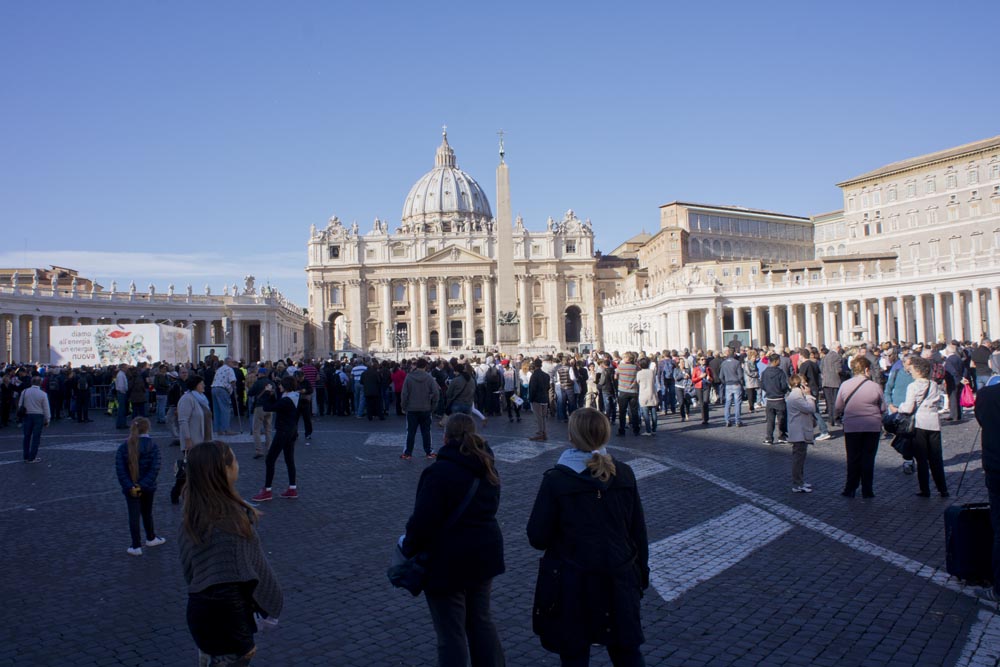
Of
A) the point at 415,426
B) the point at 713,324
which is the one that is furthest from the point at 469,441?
the point at 713,324

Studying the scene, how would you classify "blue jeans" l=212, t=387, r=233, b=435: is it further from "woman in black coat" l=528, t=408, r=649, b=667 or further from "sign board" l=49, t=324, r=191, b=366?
"woman in black coat" l=528, t=408, r=649, b=667

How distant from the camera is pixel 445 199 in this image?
105438 mm

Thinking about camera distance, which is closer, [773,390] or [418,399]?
[418,399]

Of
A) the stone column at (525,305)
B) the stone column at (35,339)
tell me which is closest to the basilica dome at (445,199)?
the stone column at (525,305)

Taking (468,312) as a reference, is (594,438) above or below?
below

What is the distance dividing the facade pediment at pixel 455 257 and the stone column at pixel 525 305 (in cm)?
460

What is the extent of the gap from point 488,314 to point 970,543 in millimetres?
78187

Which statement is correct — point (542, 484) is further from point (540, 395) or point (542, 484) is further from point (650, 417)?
point (650, 417)

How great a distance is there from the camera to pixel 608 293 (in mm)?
89125

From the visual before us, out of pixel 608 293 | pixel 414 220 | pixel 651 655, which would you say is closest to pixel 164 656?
pixel 651 655

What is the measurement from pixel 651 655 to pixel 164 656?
2869mm

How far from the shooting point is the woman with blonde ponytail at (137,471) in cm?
649

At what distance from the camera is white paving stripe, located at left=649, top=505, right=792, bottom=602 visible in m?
5.60

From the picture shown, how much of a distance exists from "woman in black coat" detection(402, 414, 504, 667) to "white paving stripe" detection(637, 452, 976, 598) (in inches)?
147
